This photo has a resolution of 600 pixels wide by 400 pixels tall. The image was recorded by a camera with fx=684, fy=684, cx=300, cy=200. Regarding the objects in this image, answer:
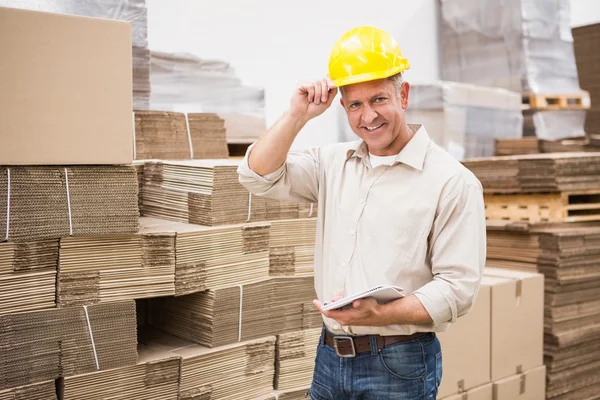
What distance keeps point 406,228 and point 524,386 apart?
330cm

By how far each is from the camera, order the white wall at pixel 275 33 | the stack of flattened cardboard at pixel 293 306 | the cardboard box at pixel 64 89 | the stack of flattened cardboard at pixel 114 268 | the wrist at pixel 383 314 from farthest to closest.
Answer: the white wall at pixel 275 33, the stack of flattened cardboard at pixel 293 306, the stack of flattened cardboard at pixel 114 268, the cardboard box at pixel 64 89, the wrist at pixel 383 314

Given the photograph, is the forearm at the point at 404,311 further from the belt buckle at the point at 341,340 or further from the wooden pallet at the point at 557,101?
the wooden pallet at the point at 557,101

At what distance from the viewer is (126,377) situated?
11.6ft

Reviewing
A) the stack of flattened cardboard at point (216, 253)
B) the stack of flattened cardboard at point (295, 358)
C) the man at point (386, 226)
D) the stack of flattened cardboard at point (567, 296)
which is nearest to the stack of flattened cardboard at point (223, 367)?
the stack of flattened cardboard at point (295, 358)

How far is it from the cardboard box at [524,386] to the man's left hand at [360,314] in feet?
9.82

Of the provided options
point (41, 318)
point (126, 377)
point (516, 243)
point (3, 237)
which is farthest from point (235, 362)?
point (516, 243)

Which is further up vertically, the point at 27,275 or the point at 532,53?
the point at 532,53

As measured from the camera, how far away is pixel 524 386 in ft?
17.3

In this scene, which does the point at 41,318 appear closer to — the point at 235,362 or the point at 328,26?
the point at 235,362

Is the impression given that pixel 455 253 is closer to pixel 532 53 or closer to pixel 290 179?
pixel 290 179

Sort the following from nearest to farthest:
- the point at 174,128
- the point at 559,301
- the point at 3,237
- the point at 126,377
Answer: the point at 3,237
the point at 126,377
the point at 174,128
the point at 559,301

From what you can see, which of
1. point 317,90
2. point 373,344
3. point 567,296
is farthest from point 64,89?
point 567,296

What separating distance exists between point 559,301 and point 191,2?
3.90 metres

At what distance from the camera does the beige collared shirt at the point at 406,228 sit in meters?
2.47
